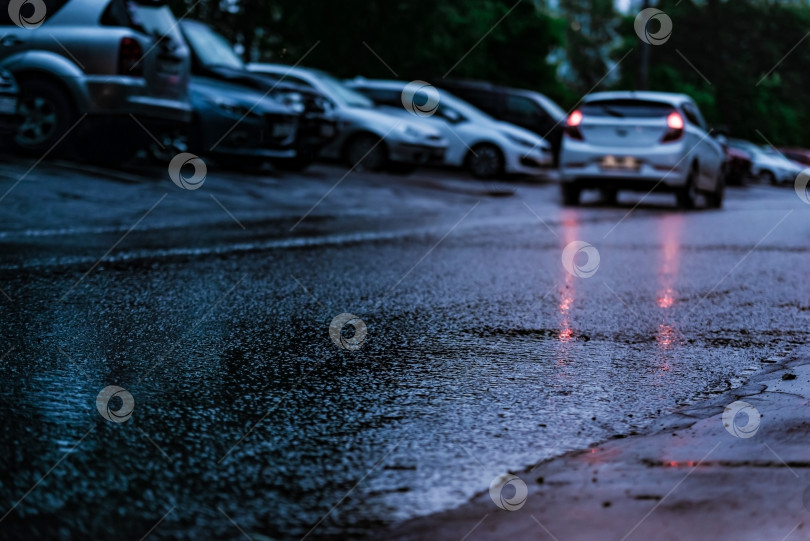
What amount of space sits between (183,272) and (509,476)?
4381mm

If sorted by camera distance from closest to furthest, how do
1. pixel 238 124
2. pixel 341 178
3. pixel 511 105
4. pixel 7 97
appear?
pixel 7 97
pixel 238 124
pixel 341 178
pixel 511 105

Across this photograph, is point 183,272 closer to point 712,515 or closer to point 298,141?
point 712,515

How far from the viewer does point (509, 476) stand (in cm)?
284

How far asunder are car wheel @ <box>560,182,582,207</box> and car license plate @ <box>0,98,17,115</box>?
28.2ft

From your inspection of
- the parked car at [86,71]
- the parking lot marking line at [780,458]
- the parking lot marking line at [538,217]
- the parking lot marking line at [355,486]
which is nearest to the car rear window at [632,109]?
the parking lot marking line at [538,217]

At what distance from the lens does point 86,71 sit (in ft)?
39.6

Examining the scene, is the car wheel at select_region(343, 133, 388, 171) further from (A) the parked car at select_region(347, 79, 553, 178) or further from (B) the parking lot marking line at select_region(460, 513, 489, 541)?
(B) the parking lot marking line at select_region(460, 513, 489, 541)

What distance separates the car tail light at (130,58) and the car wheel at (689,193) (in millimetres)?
7947

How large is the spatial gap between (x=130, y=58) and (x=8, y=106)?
2.33 m

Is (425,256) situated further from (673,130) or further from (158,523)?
(673,130)

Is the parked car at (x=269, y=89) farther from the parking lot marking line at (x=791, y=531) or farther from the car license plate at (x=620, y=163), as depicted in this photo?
the parking lot marking line at (x=791, y=531)

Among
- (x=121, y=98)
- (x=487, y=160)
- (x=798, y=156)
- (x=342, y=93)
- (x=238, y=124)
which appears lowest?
(x=121, y=98)

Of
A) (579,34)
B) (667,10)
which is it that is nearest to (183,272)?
(667,10)

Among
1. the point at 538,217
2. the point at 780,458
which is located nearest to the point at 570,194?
the point at 538,217
